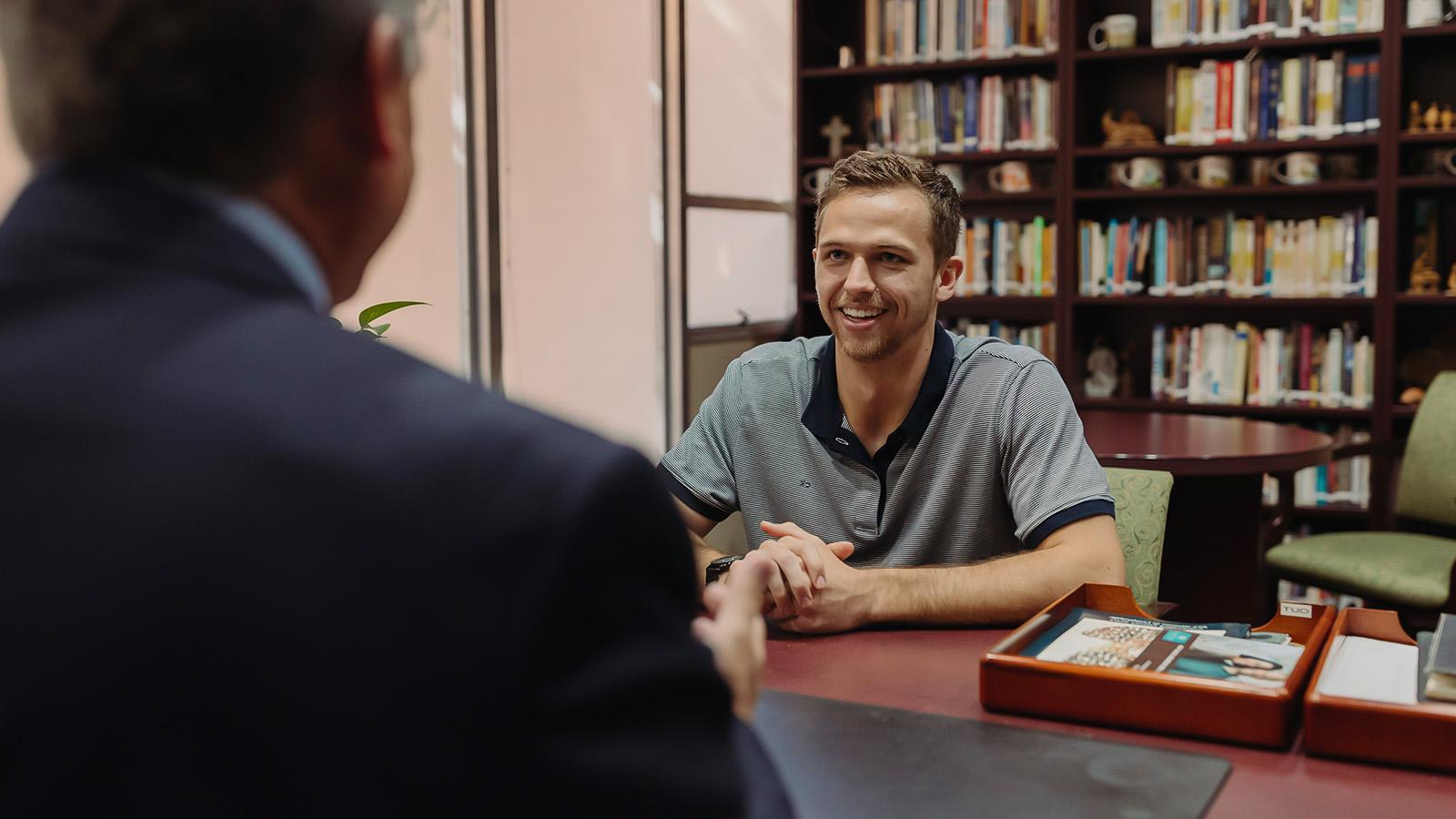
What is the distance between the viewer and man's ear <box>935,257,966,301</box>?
2.09m

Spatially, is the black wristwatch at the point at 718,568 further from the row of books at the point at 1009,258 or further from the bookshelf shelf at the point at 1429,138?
the bookshelf shelf at the point at 1429,138

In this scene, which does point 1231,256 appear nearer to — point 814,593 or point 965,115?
point 965,115

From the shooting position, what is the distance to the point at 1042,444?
1.82 metres

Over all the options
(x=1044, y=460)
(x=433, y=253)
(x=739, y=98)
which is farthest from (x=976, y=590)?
(x=739, y=98)

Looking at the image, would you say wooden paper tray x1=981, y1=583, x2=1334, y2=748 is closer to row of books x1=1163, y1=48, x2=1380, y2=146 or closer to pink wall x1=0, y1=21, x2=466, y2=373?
pink wall x1=0, y1=21, x2=466, y2=373

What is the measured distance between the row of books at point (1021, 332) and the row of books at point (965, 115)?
662mm

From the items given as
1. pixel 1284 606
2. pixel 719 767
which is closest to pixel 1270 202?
pixel 1284 606

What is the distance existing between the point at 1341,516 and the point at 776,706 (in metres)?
3.82

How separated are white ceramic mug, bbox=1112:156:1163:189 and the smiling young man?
261 centimetres

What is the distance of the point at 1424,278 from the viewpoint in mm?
4160

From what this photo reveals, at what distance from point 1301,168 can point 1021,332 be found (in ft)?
3.64

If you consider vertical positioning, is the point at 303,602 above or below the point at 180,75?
below

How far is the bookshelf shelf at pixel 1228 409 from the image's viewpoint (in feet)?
14.1

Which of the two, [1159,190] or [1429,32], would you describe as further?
[1159,190]
